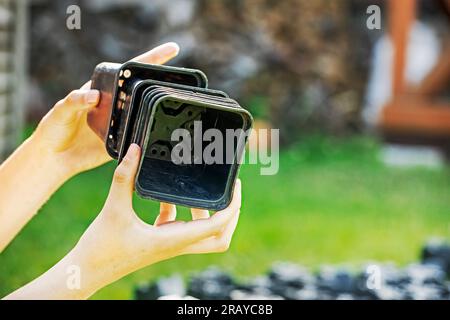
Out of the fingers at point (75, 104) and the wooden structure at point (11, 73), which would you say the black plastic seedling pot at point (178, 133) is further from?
the wooden structure at point (11, 73)

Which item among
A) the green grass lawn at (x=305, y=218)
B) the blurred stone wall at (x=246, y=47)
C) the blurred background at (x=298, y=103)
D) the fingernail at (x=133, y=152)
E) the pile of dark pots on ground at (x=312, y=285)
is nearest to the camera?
the fingernail at (x=133, y=152)

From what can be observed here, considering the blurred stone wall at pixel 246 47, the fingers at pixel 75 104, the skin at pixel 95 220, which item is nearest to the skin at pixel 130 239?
the skin at pixel 95 220

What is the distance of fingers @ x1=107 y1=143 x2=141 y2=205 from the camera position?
71cm

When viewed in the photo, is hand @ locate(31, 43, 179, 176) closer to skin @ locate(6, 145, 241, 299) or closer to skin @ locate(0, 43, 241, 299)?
skin @ locate(0, 43, 241, 299)

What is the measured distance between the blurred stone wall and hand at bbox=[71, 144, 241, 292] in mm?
1690

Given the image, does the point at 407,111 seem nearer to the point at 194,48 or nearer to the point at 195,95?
the point at 194,48

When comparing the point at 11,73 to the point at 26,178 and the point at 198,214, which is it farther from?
the point at 198,214

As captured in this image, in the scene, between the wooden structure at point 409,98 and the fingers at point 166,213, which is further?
the wooden structure at point 409,98

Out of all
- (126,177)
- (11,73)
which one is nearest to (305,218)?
(11,73)

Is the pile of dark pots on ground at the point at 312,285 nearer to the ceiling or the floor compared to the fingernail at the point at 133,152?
nearer to the floor

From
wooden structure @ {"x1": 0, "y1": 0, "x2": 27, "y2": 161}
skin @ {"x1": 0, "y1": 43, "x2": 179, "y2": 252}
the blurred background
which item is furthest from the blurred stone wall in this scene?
skin @ {"x1": 0, "y1": 43, "x2": 179, "y2": 252}

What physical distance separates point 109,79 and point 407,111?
1838 millimetres

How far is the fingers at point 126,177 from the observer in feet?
2.33

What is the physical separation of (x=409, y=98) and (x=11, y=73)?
3.65 feet
